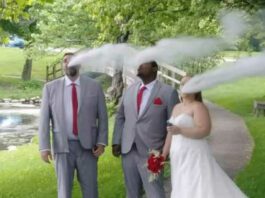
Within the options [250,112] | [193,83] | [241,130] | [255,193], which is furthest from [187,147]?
[250,112]

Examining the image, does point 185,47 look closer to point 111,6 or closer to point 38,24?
point 111,6

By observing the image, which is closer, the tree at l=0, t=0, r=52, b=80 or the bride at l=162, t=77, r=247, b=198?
the bride at l=162, t=77, r=247, b=198

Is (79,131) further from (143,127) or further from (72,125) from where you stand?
(143,127)

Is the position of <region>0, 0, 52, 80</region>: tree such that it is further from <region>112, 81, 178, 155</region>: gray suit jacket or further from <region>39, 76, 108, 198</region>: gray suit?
<region>112, 81, 178, 155</region>: gray suit jacket

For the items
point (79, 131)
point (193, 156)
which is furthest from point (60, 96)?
point (193, 156)

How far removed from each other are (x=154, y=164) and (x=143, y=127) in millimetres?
422

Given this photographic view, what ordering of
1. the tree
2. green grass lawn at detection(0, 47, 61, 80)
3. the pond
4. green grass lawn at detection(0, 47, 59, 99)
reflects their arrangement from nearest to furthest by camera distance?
the tree, the pond, green grass lawn at detection(0, 47, 59, 99), green grass lawn at detection(0, 47, 61, 80)

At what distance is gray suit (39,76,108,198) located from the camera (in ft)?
22.3

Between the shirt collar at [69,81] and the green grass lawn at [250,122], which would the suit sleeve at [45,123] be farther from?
the green grass lawn at [250,122]

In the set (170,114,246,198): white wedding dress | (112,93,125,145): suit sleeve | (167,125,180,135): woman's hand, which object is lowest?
(170,114,246,198): white wedding dress

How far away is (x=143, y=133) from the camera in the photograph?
6688 mm

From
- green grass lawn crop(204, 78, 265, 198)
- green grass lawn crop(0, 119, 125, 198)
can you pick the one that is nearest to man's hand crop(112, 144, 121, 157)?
green grass lawn crop(204, 78, 265, 198)

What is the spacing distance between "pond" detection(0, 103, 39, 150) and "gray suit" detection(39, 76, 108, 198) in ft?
37.6

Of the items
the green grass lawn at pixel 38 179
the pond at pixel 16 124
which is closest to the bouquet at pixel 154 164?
the green grass lawn at pixel 38 179
